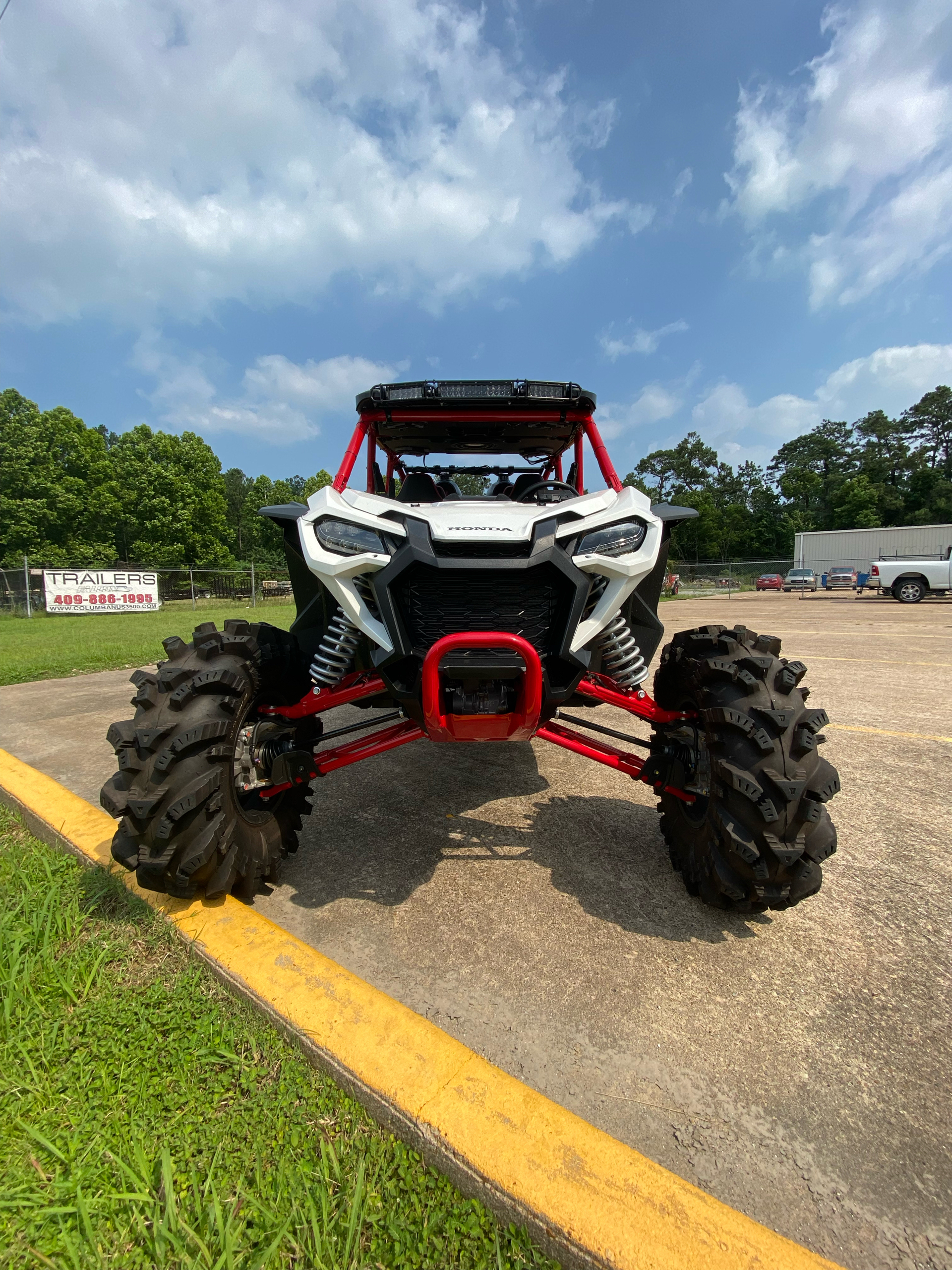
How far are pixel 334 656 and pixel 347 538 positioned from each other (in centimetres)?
60

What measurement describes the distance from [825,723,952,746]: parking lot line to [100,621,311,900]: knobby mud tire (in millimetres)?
4116

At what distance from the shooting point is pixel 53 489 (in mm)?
39469

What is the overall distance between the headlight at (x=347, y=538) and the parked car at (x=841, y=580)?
3811 cm

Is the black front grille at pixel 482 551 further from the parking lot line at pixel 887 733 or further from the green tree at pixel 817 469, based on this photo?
the green tree at pixel 817 469

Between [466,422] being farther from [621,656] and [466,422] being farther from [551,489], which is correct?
[621,656]

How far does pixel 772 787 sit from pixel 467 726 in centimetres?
104

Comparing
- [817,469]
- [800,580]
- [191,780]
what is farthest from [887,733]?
[817,469]

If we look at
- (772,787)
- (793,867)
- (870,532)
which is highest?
(870,532)

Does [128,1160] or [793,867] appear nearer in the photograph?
[128,1160]

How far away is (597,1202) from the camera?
3.90 feet

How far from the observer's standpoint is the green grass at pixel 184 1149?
1147 millimetres

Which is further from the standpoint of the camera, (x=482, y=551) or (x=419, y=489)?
(x=419, y=489)

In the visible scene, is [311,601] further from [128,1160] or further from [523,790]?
[128,1160]

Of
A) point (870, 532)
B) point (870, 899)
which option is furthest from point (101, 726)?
point (870, 532)
